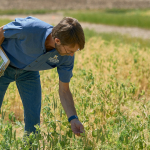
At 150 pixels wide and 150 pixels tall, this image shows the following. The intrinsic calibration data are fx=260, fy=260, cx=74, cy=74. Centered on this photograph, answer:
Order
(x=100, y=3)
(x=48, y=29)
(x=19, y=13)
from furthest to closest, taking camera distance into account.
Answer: (x=100, y=3), (x=19, y=13), (x=48, y=29)

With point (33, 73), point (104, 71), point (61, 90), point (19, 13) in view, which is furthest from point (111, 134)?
point (19, 13)

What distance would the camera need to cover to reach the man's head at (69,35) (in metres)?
1.80

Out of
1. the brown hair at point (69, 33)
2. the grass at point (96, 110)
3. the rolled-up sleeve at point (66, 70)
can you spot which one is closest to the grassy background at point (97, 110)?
the grass at point (96, 110)

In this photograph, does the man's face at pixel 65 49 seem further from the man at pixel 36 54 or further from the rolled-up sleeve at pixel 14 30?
the rolled-up sleeve at pixel 14 30

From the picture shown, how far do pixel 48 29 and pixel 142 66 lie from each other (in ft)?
9.41

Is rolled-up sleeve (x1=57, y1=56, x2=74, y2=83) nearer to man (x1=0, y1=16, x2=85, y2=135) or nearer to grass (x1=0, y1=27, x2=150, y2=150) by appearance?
man (x1=0, y1=16, x2=85, y2=135)

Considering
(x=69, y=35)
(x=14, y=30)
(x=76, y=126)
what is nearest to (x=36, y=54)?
(x=14, y=30)

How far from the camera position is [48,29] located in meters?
2.01

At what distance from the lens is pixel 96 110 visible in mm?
2654

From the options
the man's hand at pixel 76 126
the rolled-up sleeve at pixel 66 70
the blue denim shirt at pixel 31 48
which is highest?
the blue denim shirt at pixel 31 48

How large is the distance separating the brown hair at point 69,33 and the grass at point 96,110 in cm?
62

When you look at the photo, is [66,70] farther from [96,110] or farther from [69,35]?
[96,110]

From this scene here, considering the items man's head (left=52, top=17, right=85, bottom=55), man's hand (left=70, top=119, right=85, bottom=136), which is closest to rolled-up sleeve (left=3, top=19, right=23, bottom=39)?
man's head (left=52, top=17, right=85, bottom=55)

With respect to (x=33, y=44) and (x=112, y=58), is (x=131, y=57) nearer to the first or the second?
(x=112, y=58)
